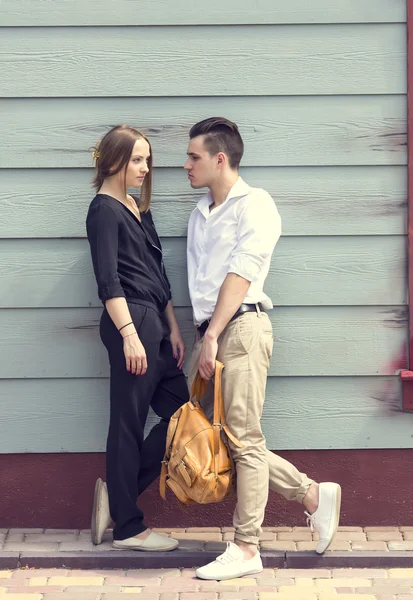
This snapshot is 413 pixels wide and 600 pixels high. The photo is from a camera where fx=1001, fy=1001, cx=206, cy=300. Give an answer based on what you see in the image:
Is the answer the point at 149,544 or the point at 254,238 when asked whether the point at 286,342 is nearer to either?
the point at 254,238

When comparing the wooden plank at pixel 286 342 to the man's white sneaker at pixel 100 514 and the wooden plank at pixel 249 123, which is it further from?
the wooden plank at pixel 249 123

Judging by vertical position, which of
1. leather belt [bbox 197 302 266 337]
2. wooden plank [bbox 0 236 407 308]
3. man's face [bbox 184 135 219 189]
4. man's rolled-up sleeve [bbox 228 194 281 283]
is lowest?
leather belt [bbox 197 302 266 337]

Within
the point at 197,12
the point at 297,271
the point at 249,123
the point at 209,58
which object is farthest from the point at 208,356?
the point at 197,12

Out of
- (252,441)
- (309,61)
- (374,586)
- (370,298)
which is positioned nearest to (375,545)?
(374,586)

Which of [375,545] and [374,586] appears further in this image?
[375,545]

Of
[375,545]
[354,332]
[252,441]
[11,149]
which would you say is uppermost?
[11,149]

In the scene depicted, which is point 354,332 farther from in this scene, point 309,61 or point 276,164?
point 309,61

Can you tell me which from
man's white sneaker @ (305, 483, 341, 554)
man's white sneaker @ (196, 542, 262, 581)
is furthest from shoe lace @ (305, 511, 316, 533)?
man's white sneaker @ (196, 542, 262, 581)

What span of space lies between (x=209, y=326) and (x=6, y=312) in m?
1.07

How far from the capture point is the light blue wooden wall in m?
4.70

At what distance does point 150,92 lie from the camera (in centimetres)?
472

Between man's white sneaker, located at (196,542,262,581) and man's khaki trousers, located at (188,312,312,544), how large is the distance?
2.9 inches

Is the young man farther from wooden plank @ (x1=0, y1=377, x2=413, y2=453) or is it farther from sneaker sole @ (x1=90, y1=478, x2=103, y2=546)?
sneaker sole @ (x1=90, y1=478, x2=103, y2=546)

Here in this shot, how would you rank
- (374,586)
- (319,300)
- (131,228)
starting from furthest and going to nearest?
→ (319,300) → (131,228) → (374,586)
